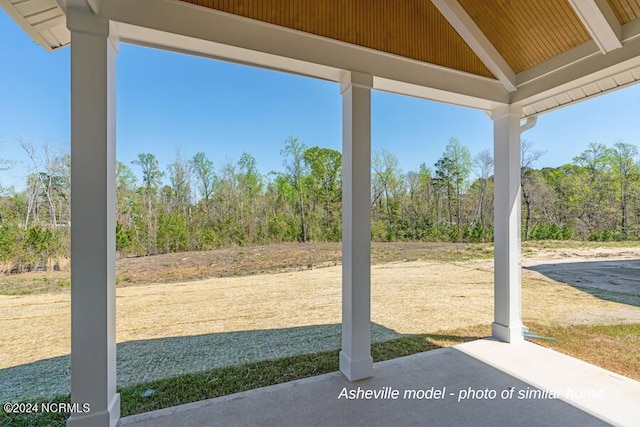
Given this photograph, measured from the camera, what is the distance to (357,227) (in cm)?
235

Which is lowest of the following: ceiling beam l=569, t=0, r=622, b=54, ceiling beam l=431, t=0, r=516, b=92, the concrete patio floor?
the concrete patio floor

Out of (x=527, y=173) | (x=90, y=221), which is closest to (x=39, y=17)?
(x=90, y=221)

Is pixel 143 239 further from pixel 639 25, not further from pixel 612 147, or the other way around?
pixel 612 147

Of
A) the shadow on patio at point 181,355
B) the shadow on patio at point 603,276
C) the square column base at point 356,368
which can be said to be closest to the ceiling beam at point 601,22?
the square column base at point 356,368

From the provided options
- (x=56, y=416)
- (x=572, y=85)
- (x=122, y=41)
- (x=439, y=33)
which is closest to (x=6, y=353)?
(x=56, y=416)

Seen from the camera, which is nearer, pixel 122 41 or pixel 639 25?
pixel 122 41

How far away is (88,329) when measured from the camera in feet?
5.41

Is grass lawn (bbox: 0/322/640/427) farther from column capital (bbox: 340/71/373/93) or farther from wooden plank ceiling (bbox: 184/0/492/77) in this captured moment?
wooden plank ceiling (bbox: 184/0/492/77)

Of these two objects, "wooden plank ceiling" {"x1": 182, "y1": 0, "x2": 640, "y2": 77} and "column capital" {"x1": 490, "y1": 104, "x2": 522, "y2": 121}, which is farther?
"column capital" {"x1": 490, "y1": 104, "x2": 522, "y2": 121}

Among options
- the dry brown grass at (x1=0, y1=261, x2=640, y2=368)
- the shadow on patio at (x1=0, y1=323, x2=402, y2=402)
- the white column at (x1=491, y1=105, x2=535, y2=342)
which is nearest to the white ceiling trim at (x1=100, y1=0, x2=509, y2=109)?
the white column at (x1=491, y1=105, x2=535, y2=342)

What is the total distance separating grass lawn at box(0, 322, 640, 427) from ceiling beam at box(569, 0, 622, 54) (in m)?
2.74

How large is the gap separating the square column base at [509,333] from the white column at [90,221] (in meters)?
3.50

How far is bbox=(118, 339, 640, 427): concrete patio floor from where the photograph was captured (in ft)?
6.14

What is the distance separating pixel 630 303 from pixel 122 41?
668cm
